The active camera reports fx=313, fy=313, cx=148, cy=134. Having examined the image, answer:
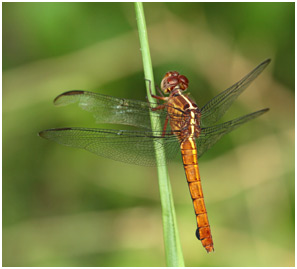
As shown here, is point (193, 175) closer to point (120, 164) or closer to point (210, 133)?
point (210, 133)

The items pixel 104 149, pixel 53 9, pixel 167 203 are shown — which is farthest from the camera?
pixel 53 9

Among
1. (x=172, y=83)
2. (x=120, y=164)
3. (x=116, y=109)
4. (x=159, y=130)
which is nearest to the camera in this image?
(x=159, y=130)

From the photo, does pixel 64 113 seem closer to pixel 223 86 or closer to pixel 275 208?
pixel 223 86

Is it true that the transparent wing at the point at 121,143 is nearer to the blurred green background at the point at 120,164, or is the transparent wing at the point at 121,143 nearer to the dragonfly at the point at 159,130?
the dragonfly at the point at 159,130

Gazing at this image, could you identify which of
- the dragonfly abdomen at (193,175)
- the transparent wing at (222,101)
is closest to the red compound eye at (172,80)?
the transparent wing at (222,101)

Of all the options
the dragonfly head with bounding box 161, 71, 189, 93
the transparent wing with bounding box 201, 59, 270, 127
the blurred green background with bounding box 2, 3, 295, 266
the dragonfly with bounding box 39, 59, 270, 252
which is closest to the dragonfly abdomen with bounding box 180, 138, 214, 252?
the dragonfly with bounding box 39, 59, 270, 252

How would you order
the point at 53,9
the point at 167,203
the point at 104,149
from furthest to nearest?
the point at 53,9
the point at 104,149
the point at 167,203

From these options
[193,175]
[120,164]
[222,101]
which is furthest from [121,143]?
[120,164]

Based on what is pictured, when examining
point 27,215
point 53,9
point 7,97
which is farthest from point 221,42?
point 27,215

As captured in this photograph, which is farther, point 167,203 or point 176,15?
point 176,15
